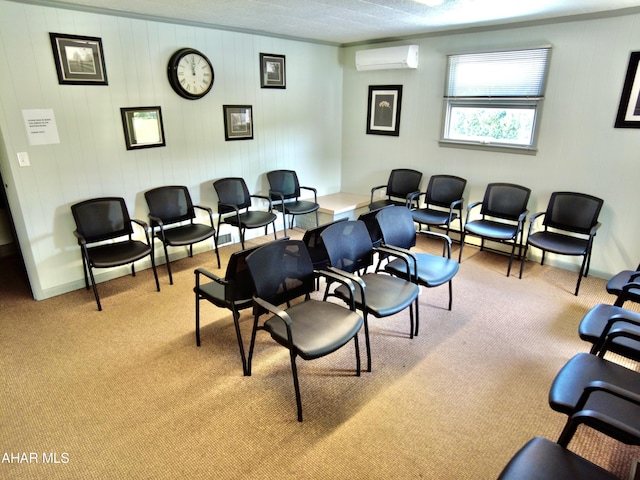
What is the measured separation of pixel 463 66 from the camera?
4.43 m

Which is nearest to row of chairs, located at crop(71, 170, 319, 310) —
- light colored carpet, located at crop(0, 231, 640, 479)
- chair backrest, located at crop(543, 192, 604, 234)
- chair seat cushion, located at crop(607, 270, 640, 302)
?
light colored carpet, located at crop(0, 231, 640, 479)

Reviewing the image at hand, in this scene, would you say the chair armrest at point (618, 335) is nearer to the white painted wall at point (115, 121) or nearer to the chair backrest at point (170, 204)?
the chair backrest at point (170, 204)

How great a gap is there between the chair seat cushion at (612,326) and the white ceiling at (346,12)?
2.43 metres

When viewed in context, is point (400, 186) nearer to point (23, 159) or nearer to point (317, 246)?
point (317, 246)

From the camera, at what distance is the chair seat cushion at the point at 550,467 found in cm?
134

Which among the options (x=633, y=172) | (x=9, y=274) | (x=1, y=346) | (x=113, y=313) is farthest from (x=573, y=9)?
(x=9, y=274)

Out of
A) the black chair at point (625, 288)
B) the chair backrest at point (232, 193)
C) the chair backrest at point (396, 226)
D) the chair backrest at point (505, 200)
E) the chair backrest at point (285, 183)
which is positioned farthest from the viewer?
the chair backrest at point (285, 183)

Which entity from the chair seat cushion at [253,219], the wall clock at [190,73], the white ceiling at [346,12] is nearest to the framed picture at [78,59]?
the white ceiling at [346,12]

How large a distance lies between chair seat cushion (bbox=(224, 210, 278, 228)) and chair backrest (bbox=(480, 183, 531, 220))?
238 cm

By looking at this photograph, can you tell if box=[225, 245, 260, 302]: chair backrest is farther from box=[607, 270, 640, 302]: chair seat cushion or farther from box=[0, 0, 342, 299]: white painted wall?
box=[607, 270, 640, 302]: chair seat cushion

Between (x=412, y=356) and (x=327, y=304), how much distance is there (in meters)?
0.73

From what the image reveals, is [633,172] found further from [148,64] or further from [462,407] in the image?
[148,64]

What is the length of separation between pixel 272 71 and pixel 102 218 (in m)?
2.59

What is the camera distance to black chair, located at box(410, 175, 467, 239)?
436 centimetres
